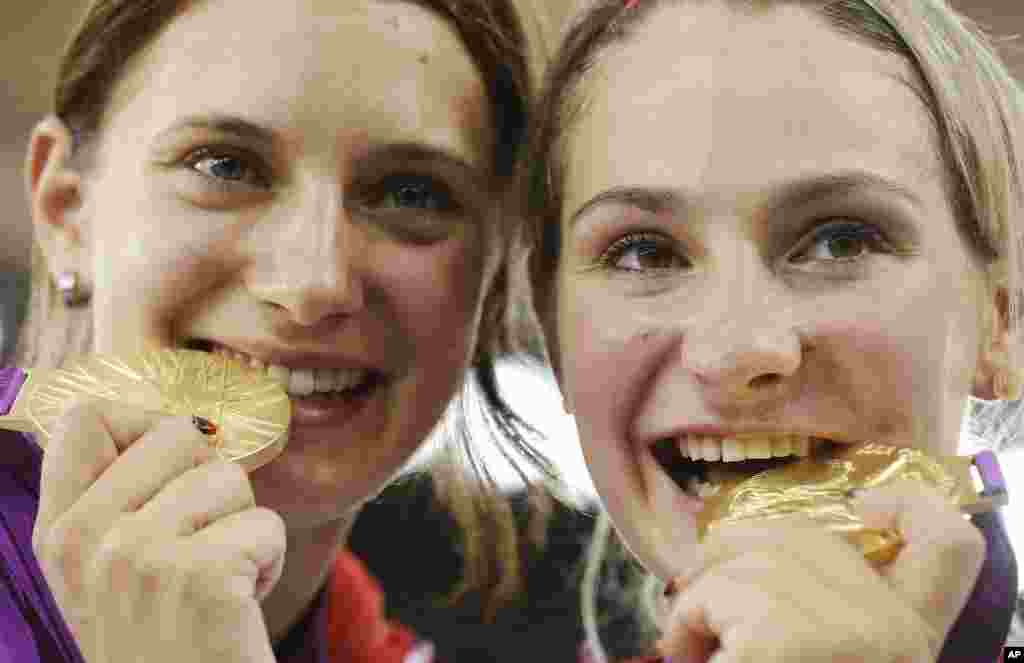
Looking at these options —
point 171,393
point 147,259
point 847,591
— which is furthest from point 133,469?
point 847,591

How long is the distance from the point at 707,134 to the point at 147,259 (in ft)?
1.89

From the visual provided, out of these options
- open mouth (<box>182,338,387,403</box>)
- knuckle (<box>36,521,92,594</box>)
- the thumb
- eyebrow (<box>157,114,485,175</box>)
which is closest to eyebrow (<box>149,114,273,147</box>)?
eyebrow (<box>157,114,485,175</box>)

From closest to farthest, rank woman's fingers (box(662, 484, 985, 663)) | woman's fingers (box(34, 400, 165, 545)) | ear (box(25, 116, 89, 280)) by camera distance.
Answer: woman's fingers (box(662, 484, 985, 663)) < woman's fingers (box(34, 400, 165, 545)) < ear (box(25, 116, 89, 280))

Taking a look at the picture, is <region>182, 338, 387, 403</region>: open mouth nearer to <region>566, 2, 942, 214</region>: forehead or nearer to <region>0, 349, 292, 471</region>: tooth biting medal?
<region>0, 349, 292, 471</region>: tooth biting medal

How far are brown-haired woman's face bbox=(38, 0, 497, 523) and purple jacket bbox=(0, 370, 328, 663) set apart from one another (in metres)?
0.14

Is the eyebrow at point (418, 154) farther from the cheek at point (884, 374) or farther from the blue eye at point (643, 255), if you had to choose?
the cheek at point (884, 374)

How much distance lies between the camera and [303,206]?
1.13 meters

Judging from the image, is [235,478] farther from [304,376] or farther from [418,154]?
[418,154]

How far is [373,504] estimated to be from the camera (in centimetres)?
137

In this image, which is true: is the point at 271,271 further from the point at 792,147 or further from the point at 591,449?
the point at 792,147

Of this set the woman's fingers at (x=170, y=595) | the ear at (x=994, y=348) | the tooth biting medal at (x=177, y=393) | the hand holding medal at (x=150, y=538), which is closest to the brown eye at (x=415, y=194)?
the tooth biting medal at (x=177, y=393)

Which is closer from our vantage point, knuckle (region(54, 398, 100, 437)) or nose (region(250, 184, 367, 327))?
knuckle (region(54, 398, 100, 437))

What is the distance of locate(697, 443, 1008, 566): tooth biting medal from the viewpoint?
0.97 metres

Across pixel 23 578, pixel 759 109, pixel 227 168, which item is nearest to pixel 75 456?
pixel 23 578
